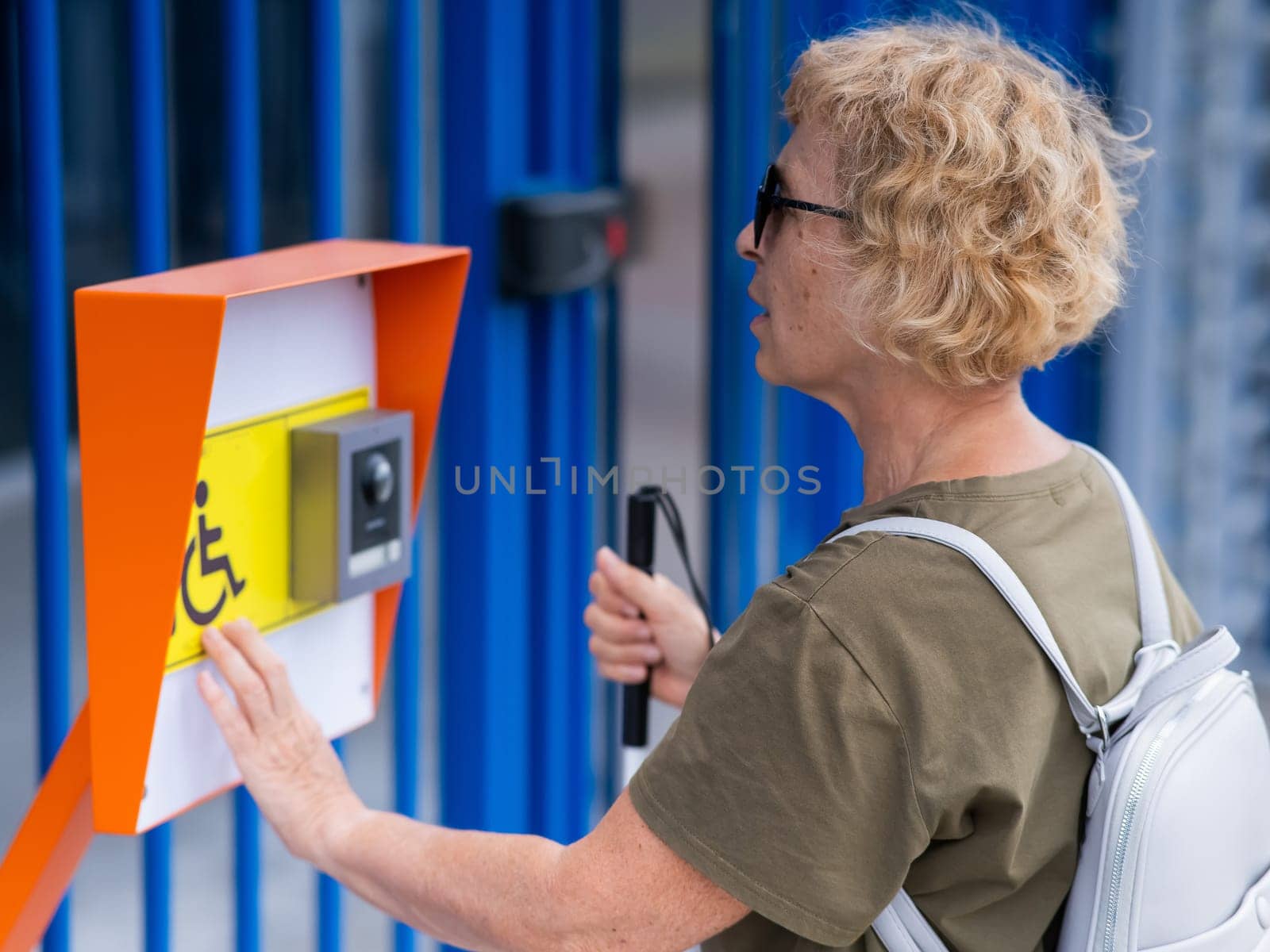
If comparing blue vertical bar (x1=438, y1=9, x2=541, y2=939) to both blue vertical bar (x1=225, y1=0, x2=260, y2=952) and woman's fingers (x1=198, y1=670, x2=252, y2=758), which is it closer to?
blue vertical bar (x1=225, y1=0, x2=260, y2=952)

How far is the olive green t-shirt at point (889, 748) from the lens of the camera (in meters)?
1.22

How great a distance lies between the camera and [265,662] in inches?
58.0

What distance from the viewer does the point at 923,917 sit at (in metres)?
1.34

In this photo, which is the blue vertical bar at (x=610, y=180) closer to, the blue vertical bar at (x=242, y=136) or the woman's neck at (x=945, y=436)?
the blue vertical bar at (x=242, y=136)

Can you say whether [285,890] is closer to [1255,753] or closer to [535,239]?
[535,239]

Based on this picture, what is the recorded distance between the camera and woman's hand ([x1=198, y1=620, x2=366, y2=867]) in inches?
57.3

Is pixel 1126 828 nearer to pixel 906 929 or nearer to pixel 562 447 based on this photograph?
pixel 906 929

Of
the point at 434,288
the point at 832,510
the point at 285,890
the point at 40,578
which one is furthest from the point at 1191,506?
the point at 40,578

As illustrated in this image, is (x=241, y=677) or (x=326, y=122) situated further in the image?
(x=326, y=122)

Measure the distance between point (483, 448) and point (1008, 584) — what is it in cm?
100

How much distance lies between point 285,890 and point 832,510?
5.38 feet

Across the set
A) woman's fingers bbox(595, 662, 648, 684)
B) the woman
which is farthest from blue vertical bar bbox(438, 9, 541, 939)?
the woman

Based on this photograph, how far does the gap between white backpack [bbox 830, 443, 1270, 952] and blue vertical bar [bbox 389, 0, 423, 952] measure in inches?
33.6

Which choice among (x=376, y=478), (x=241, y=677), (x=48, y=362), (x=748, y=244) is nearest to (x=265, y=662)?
(x=241, y=677)
